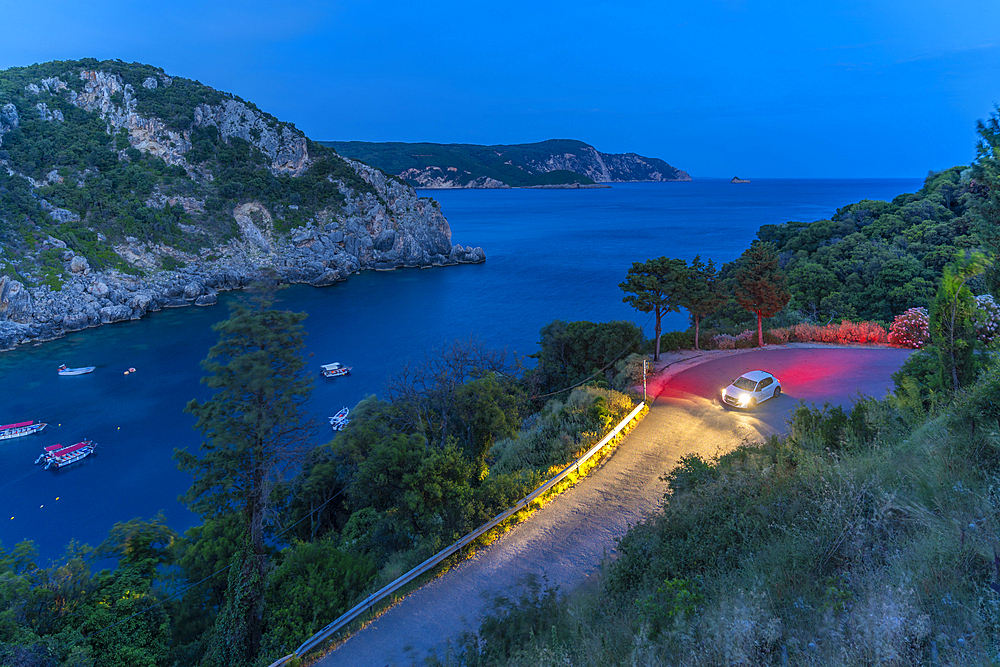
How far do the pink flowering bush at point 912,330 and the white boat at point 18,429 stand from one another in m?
49.3

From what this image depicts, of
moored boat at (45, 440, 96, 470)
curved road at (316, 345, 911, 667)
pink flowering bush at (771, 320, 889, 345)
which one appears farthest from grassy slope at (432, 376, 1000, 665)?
moored boat at (45, 440, 96, 470)

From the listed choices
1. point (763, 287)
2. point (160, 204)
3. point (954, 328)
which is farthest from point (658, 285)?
point (160, 204)

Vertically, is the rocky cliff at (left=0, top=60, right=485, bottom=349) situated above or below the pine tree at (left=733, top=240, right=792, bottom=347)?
above

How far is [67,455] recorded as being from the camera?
99.3 feet

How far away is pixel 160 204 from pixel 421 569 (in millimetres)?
84168

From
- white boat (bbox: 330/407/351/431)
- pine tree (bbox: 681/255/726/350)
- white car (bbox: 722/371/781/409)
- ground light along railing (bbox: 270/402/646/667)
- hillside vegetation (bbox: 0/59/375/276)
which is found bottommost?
white boat (bbox: 330/407/351/431)

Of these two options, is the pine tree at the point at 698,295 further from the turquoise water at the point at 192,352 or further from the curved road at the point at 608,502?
the turquoise water at the point at 192,352

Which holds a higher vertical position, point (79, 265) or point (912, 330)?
point (79, 265)

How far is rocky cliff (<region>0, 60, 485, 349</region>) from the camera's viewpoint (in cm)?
5750

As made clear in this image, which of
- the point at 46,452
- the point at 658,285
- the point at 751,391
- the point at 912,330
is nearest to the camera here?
the point at 751,391

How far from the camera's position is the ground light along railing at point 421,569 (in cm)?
842

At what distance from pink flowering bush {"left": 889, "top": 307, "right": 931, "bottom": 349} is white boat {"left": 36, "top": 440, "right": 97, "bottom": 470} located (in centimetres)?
4284

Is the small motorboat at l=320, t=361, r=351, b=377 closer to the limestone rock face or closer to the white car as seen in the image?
the white car

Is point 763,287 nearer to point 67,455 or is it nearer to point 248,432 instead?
point 248,432
